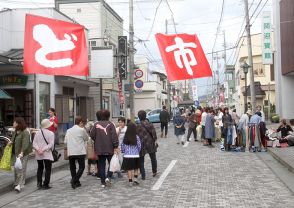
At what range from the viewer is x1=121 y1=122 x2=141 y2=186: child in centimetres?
1099

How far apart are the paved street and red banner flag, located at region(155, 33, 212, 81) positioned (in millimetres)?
2882

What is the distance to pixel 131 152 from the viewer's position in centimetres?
1111

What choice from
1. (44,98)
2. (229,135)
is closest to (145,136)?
(229,135)

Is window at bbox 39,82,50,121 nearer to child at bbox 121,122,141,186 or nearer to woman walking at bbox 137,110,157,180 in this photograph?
woman walking at bbox 137,110,157,180

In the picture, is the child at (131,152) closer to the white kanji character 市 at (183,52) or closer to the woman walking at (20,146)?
the woman walking at (20,146)

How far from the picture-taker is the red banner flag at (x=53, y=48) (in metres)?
→ 10.5

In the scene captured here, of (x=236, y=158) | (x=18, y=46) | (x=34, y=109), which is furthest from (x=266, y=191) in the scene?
(x=18, y=46)

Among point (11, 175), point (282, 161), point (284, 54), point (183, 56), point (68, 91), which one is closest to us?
point (11, 175)

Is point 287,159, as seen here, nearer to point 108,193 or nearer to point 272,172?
point 272,172

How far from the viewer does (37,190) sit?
10859 millimetres

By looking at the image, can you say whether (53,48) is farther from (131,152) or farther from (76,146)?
(131,152)

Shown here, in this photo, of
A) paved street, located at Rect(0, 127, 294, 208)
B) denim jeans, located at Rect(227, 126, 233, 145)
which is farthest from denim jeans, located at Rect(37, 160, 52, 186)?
denim jeans, located at Rect(227, 126, 233, 145)

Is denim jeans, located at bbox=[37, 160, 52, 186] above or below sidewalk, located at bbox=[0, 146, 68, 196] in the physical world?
above

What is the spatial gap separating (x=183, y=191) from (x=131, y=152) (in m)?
1.68
